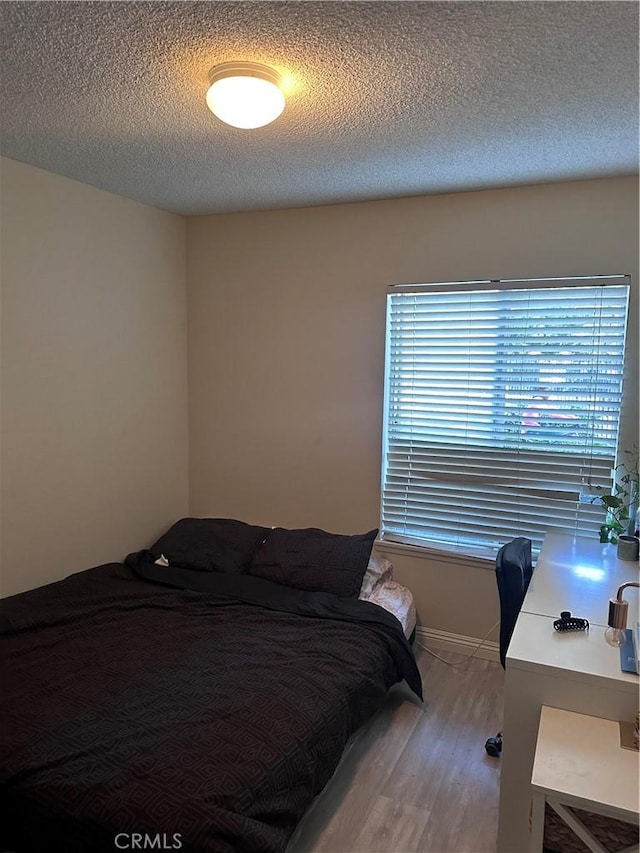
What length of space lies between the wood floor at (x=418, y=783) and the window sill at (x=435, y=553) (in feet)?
2.05

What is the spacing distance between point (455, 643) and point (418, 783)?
3.76 ft

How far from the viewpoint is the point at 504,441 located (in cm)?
328

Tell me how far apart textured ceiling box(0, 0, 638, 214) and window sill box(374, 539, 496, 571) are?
6.56ft

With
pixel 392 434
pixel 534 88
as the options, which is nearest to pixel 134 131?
pixel 534 88

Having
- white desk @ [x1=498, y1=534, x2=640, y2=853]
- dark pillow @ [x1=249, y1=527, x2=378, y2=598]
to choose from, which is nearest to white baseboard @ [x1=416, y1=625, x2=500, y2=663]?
dark pillow @ [x1=249, y1=527, x2=378, y2=598]

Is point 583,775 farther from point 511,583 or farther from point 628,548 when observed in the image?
point 628,548

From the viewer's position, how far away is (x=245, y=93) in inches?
73.3

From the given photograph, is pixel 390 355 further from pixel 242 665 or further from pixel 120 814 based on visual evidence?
pixel 120 814

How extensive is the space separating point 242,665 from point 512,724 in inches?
43.1

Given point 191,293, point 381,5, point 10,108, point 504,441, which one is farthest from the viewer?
point 191,293

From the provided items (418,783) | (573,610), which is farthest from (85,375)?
(573,610)

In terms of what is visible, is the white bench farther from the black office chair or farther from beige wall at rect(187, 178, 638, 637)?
A: beige wall at rect(187, 178, 638, 637)

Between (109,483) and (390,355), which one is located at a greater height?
(390,355)

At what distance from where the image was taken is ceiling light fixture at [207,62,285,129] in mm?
1831
